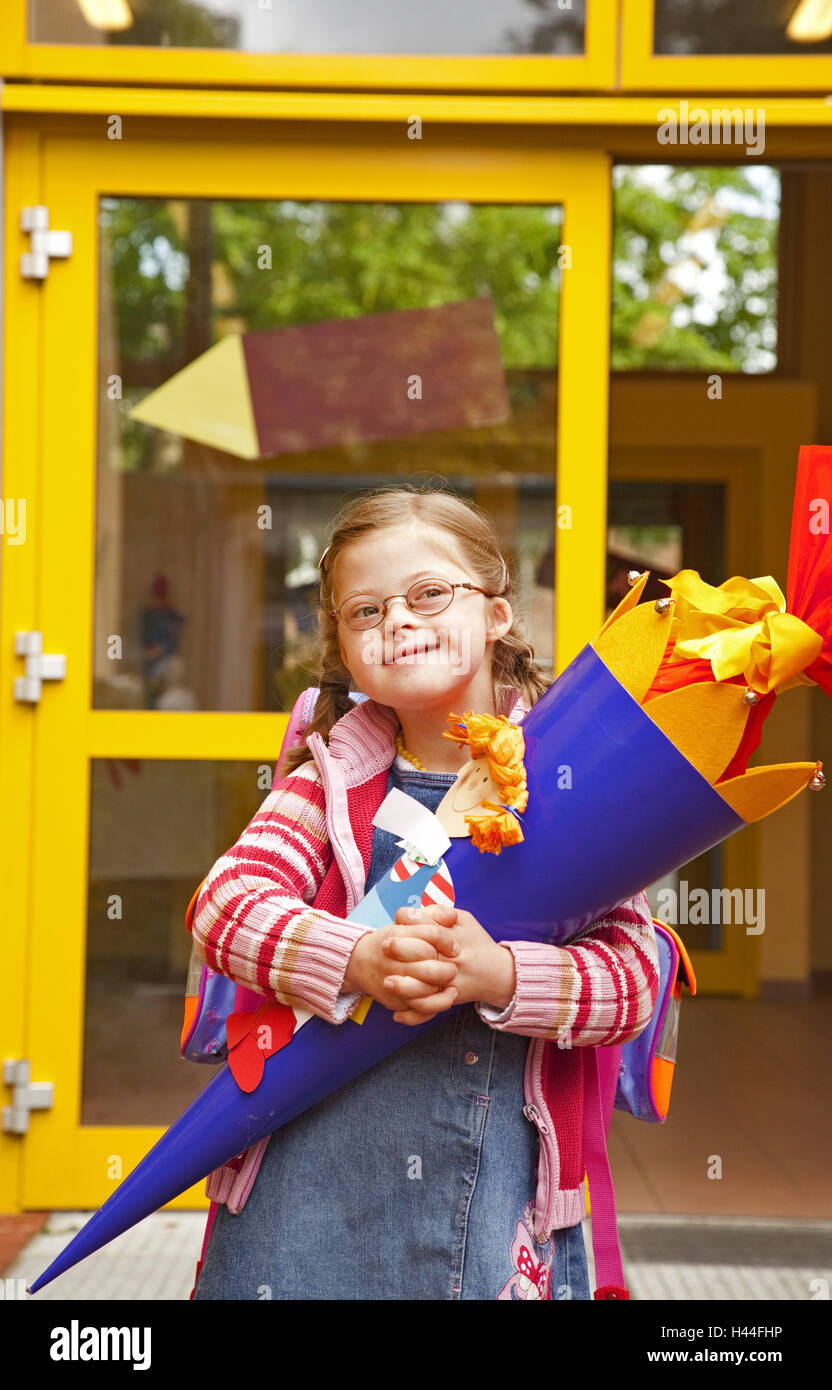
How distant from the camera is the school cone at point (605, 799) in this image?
112 cm

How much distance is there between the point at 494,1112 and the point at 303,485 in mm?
2085

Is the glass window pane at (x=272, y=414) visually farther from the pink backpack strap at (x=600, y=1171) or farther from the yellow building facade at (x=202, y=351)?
the pink backpack strap at (x=600, y=1171)

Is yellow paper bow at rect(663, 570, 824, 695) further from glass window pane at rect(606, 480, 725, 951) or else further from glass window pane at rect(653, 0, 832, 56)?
glass window pane at rect(606, 480, 725, 951)

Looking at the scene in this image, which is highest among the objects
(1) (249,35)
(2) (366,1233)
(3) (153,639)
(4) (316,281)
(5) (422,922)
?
(1) (249,35)

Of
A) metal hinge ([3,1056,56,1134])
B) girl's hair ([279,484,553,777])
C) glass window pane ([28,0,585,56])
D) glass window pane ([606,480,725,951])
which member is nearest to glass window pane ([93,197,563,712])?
glass window pane ([28,0,585,56])

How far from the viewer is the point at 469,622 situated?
1.27 meters

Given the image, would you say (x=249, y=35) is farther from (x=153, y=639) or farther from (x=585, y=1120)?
(x=585, y=1120)

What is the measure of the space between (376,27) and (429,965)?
2.44 m

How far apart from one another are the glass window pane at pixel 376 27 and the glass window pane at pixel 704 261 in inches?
Result: 147

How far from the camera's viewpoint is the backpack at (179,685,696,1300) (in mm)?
1333

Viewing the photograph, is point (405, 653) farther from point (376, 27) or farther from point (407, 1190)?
point (376, 27)

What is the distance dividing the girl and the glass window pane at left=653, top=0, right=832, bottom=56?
2.04 m

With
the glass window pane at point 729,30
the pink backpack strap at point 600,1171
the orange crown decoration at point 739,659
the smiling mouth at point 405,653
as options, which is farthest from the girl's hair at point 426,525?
the glass window pane at point 729,30

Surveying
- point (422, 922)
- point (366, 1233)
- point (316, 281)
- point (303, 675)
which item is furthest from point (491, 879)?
point (316, 281)
